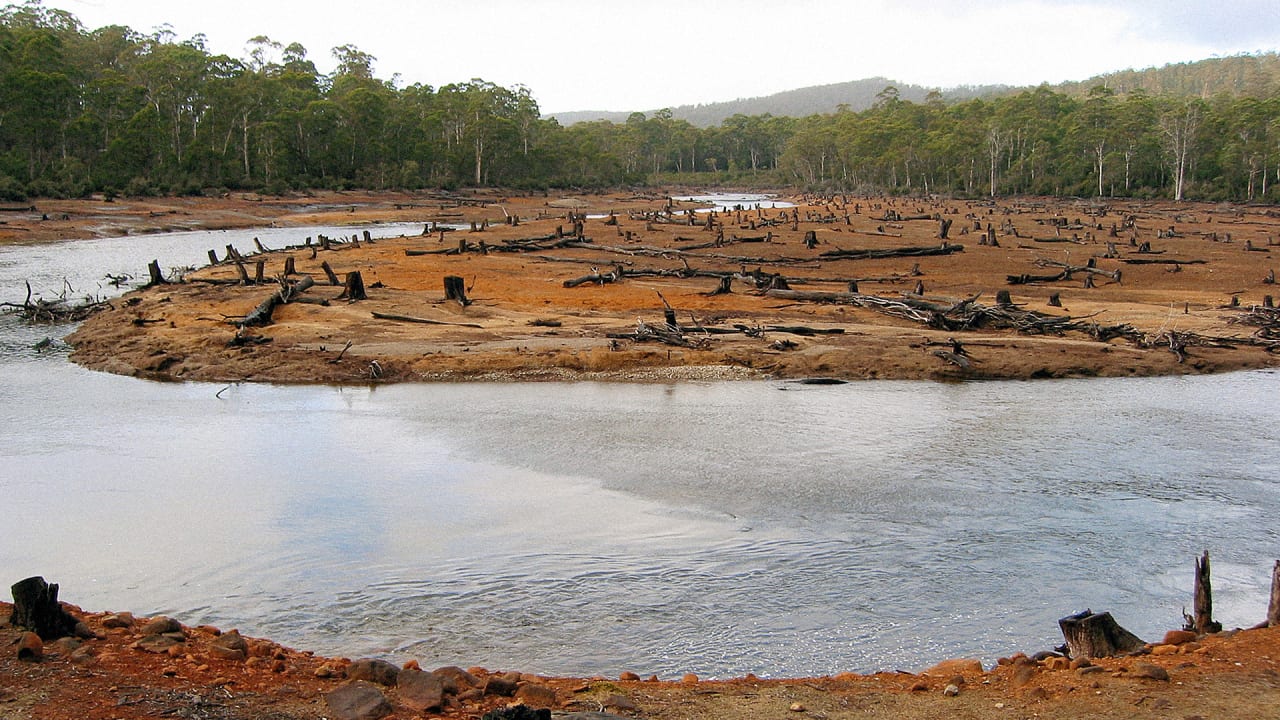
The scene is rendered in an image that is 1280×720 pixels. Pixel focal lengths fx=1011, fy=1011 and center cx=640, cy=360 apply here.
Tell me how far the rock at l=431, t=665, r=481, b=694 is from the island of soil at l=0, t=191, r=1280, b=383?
10.2 meters

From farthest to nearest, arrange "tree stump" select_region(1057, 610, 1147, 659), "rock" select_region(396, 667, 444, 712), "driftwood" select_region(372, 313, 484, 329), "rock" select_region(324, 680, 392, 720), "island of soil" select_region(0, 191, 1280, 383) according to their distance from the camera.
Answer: "driftwood" select_region(372, 313, 484, 329) < "island of soil" select_region(0, 191, 1280, 383) < "tree stump" select_region(1057, 610, 1147, 659) < "rock" select_region(396, 667, 444, 712) < "rock" select_region(324, 680, 392, 720)

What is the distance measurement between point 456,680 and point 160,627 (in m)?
1.76

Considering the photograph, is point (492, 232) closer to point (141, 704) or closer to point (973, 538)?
point (973, 538)

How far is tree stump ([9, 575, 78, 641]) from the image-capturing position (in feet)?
16.6

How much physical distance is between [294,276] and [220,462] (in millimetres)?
13223

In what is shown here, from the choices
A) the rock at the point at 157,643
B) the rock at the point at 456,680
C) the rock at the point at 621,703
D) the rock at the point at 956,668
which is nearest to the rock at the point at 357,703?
the rock at the point at 456,680

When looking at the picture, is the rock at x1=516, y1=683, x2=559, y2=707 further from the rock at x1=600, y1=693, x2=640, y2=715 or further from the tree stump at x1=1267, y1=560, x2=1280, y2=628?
the tree stump at x1=1267, y1=560, x2=1280, y2=628

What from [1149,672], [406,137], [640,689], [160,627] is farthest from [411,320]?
[406,137]

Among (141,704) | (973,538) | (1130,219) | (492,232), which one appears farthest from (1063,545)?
(1130,219)

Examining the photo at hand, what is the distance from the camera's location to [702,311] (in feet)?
64.6

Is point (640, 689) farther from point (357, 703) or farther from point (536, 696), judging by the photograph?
point (357, 703)

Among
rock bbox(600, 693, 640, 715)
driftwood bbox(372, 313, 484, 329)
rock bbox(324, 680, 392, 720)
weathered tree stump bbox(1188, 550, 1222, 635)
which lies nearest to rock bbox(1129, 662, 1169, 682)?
weathered tree stump bbox(1188, 550, 1222, 635)

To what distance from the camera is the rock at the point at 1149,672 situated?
15.8 ft

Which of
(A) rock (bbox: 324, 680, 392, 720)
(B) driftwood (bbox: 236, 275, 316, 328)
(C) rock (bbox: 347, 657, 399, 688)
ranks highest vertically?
(B) driftwood (bbox: 236, 275, 316, 328)
